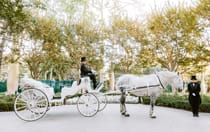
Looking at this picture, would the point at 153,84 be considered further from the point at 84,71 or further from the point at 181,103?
the point at 181,103

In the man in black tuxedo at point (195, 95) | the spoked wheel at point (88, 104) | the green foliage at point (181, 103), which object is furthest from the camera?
the green foliage at point (181, 103)

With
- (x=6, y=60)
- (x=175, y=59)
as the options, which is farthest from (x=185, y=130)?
(x=6, y=60)

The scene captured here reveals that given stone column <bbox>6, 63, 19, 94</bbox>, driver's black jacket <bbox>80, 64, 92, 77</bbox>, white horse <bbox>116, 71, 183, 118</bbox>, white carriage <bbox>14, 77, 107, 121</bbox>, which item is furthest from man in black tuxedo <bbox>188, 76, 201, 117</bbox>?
stone column <bbox>6, 63, 19, 94</bbox>

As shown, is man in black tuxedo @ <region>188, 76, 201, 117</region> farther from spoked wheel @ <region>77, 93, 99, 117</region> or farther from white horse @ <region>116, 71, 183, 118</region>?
spoked wheel @ <region>77, 93, 99, 117</region>

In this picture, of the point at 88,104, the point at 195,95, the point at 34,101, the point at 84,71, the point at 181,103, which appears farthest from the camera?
the point at 181,103

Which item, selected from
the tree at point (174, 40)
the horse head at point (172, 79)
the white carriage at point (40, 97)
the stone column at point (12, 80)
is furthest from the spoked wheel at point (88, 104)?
the stone column at point (12, 80)

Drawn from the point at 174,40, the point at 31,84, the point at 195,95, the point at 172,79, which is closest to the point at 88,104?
the point at 31,84

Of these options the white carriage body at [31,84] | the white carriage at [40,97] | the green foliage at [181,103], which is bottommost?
the green foliage at [181,103]

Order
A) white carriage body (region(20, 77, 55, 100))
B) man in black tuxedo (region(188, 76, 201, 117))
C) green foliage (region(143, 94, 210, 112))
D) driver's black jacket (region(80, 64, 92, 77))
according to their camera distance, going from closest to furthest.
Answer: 1. white carriage body (region(20, 77, 55, 100))
2. driver's black jacket (region(80, 64, 92, 77))
3. man in black tuxedo (region(188, 76, 201, 117))
4. green foliage (region(143, 94, 210, 112))

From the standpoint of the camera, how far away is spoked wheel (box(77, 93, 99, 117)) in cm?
1018

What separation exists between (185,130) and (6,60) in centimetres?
1446

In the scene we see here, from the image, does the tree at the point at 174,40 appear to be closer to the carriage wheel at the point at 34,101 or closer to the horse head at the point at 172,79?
the horse head at the point at 172,79

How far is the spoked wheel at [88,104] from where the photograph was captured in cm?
1018

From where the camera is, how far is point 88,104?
10281 millimetres
